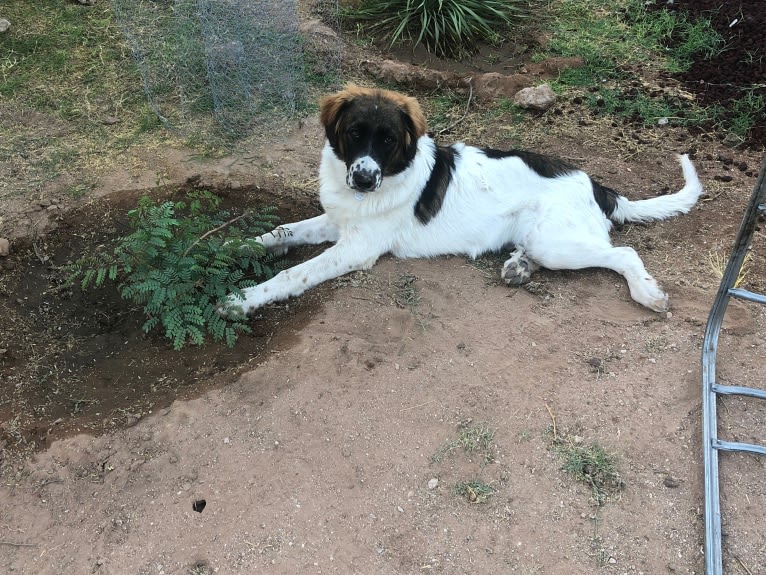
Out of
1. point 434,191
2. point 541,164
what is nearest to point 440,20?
point 541,164

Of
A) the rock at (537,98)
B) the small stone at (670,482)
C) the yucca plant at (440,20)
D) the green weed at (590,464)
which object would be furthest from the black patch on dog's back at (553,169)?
the yucca plant at (440,20)

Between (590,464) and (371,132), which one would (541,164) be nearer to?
(371,132)

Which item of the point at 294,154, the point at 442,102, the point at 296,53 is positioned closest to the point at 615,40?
the point at 442,102

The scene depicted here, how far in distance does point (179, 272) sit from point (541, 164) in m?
2.54

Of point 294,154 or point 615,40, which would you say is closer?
point 294,154

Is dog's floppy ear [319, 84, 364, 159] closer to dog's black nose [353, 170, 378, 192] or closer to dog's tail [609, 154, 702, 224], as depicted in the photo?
dog's black nose [353, 170, 378, 192]

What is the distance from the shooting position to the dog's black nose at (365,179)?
362 centimetres

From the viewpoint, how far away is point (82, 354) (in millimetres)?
3486

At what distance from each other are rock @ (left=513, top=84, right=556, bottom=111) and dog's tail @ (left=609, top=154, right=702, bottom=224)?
161 cm

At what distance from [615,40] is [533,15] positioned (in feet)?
3.51

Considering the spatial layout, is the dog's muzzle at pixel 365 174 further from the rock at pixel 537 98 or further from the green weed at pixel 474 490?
the rock at pixel 537 98

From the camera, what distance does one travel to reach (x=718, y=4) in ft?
23.1

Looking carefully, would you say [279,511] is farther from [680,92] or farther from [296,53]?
[680,92]

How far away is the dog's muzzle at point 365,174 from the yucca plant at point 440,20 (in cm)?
365
